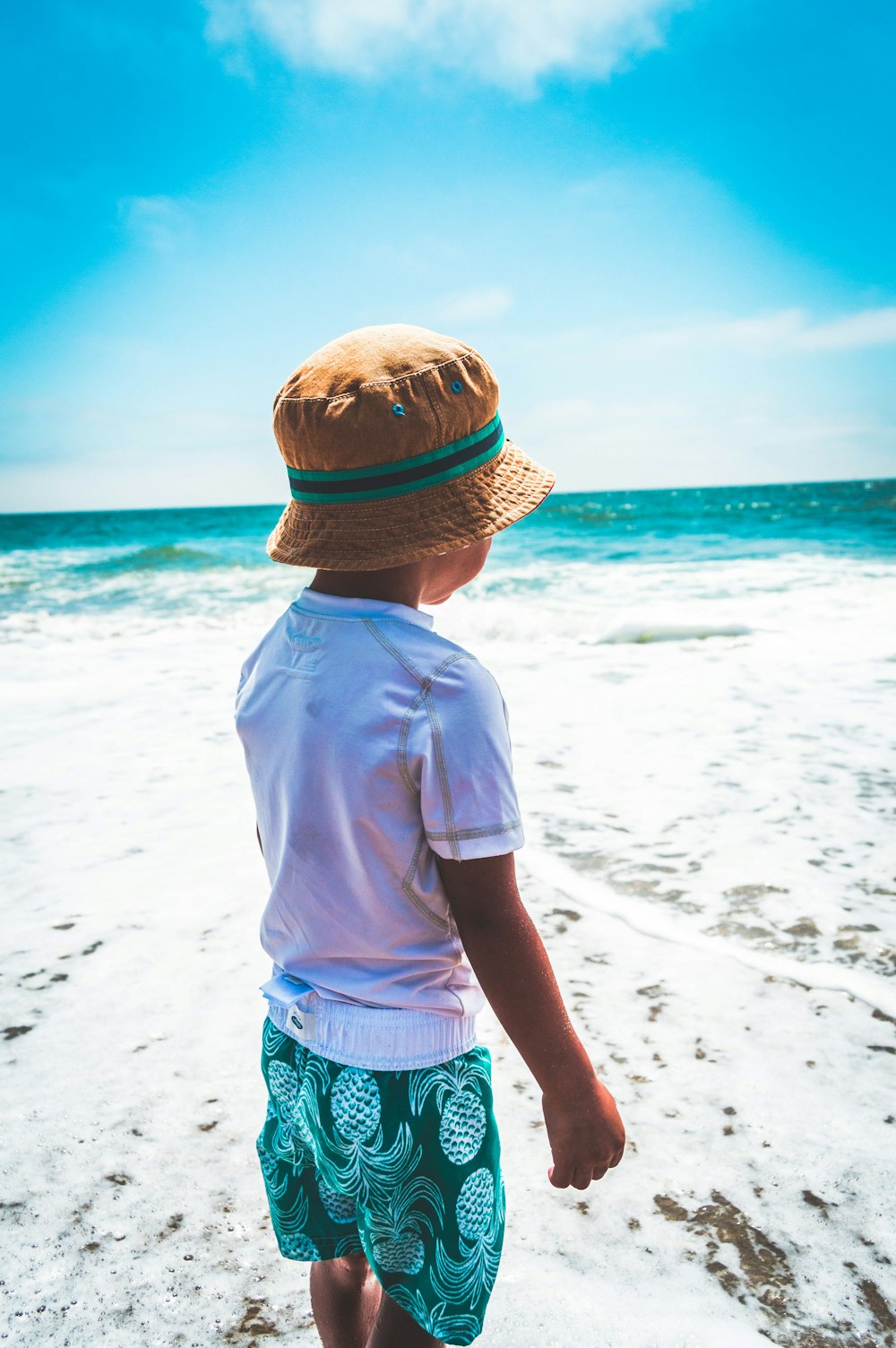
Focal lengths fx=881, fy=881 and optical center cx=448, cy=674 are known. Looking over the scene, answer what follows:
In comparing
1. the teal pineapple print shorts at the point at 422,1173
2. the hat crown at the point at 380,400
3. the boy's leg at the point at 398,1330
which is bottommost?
the boy's leg at the point at 398,1330

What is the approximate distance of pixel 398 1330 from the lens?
1044 mm

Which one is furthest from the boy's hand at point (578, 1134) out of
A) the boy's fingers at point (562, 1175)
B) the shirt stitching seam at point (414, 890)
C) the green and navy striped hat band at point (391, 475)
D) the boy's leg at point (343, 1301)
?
the green and navy striped hat band at point (391, 475)

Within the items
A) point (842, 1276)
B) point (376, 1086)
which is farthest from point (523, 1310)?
point (376, 1086)

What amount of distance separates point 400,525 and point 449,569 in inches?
4.6

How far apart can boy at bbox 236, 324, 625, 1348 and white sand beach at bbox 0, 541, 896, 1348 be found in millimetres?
620

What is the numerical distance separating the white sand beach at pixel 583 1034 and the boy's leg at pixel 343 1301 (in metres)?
0.28

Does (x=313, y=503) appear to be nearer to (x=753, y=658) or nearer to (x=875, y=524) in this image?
(x=753, y=658)

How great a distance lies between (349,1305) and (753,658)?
5.80 metres

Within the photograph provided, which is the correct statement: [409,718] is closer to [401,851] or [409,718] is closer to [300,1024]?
[401,851]

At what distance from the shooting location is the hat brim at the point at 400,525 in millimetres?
1025

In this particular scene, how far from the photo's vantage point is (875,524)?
971 inches

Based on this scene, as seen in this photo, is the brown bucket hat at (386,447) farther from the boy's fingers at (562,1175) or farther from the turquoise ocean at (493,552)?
the turquoise ocean at (493,552)

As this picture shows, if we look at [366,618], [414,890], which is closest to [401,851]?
[414,890]

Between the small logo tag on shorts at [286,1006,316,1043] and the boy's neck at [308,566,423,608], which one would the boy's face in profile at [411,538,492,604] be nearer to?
the boy's neck at [308,566,423,608]
